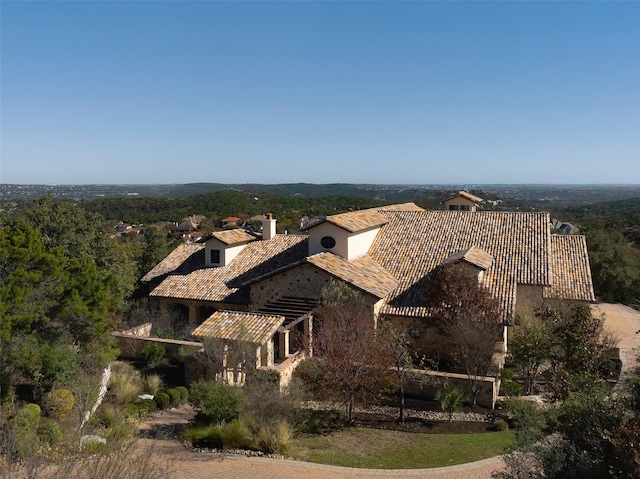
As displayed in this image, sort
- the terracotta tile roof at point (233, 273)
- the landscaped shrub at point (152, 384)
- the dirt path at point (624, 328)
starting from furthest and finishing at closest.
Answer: the terracotta tile roof at point (233, 273)
the dirt path at point (624, 328)
the landscaped shrub at point (152, 384)

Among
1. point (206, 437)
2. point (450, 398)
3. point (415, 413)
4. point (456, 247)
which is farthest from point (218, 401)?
point (456, 247)

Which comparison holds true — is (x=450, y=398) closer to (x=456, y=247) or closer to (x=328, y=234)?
(x=456, y=247)

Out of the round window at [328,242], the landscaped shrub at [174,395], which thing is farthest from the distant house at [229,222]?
the landscaped shrub at [174,395]

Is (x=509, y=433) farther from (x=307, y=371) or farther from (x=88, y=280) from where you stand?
(x=88, y=280)

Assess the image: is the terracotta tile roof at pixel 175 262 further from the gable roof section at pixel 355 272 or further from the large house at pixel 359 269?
the gable roof section at pixel 355 272

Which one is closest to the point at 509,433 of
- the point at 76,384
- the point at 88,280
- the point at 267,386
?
the point at 267,386
